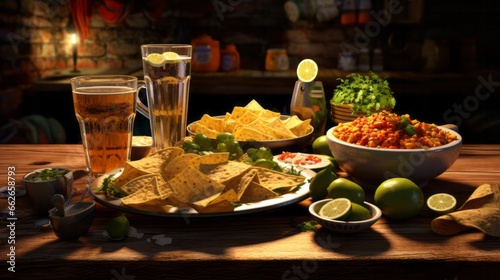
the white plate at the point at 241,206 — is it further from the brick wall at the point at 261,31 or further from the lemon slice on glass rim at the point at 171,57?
the brick wall at the point at 261,31

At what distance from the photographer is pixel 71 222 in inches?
39.5

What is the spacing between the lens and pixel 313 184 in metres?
1.17

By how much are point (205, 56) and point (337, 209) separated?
9.77 ft

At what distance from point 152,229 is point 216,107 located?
10.4 ft

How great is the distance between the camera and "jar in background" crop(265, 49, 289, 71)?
402cm

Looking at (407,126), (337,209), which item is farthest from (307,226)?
(407,126)

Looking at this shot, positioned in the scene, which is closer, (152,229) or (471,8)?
(152,229)

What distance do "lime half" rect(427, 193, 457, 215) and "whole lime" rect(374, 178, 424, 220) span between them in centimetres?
5

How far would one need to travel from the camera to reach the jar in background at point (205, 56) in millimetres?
3881

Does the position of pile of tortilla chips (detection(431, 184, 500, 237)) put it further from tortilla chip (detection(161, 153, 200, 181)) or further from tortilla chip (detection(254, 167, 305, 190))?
tortilla chip (detection(161, 153, 200, 181))

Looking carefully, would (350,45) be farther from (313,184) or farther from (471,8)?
(313,184)

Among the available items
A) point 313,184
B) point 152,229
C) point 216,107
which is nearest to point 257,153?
point 313,184

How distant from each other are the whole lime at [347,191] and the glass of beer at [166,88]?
570 millimetres
